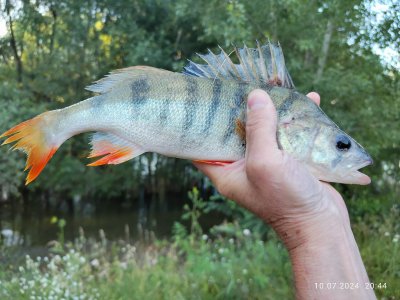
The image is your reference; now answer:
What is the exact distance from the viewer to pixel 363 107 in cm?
868

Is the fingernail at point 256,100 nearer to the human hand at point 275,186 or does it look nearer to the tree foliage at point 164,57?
the human hand at point 275,186

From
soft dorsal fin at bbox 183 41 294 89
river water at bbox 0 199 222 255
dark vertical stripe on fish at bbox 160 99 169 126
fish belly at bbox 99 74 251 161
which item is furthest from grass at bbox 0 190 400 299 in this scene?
river water at bbox 0 199 222 255

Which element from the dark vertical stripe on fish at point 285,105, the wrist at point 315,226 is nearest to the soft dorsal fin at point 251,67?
the dark vertical stripe on fish at point 285,105

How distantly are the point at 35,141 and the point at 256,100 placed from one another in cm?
117

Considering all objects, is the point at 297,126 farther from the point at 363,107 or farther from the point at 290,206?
the point at 363,107

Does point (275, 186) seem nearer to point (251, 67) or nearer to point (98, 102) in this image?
point (251, 67)

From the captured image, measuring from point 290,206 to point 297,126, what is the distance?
0.42 metres

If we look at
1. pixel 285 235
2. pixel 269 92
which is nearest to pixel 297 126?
pixel 269 92

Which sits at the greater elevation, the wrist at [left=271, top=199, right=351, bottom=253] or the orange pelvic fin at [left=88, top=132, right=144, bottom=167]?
the orange pelvic fin at [left=88, top=132, right=144, bottom=167]

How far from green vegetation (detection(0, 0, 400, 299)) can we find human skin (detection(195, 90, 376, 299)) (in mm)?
1963

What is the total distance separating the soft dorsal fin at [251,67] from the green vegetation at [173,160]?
2406 mm

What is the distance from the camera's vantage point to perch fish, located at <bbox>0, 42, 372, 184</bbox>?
2.39 m

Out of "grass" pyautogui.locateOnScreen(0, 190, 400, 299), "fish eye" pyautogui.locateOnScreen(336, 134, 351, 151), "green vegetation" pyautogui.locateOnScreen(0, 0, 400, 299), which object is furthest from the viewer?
"green vegetation" pyautogui.locateOnScreen(0, 0, 400, 299)

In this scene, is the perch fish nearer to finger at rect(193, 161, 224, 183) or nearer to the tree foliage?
finger at rect(193, 161, 224, 183)
